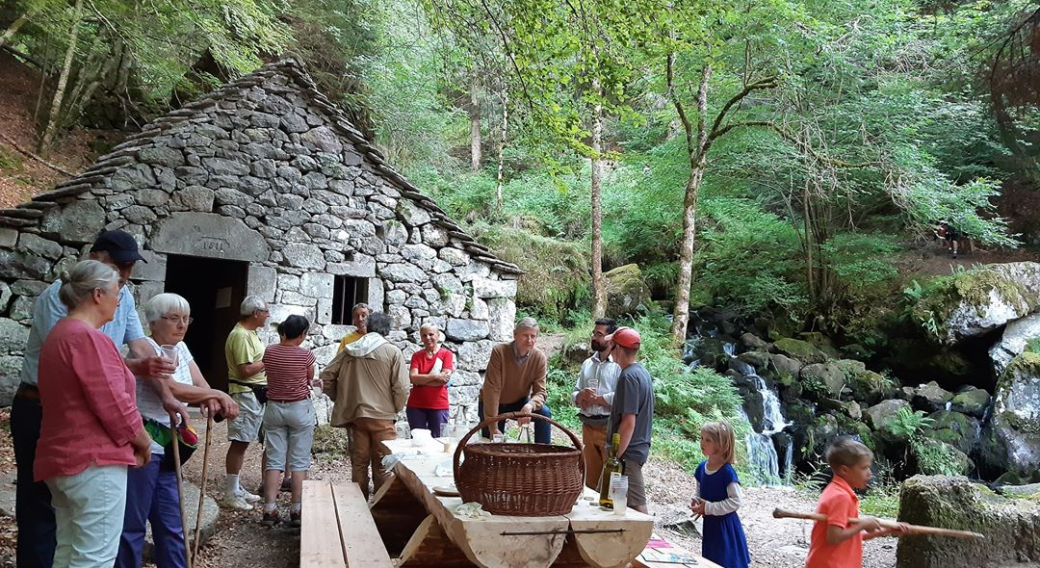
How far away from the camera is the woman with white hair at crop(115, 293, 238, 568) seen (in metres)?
2.89

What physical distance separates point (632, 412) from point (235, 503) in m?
3.17

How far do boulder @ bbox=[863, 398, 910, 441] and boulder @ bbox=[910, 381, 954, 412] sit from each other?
56 centimetres

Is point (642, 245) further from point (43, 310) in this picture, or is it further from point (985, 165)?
point (43, 310)

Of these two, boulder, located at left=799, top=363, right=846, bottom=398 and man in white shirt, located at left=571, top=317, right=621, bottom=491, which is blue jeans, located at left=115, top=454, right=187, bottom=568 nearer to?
man in white shirt, located at left=571, top=317, right=621, bottom=491

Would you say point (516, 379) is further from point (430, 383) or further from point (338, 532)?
point (338, 532)

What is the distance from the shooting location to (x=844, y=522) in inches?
113

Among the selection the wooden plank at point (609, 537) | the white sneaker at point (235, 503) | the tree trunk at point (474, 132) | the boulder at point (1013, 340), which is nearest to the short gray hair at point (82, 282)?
the wooden plank at point (609, 537)

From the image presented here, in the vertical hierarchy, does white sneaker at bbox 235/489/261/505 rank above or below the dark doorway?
below

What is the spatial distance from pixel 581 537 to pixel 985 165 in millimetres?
18313

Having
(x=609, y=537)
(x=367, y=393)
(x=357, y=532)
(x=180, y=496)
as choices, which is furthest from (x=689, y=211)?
(x=180, y=496)

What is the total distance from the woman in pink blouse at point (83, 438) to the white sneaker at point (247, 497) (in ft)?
9.18

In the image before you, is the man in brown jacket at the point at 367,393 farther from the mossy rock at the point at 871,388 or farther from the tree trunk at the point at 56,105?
the mossy rock at the point at 871,388

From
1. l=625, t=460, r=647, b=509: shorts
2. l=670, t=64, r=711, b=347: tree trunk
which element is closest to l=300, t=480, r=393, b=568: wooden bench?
l=625, t=460, r=647, b=509: shorts

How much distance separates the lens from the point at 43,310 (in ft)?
9.24
